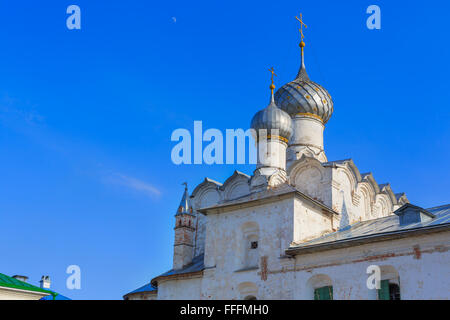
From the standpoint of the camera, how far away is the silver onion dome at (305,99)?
23469 millimetres

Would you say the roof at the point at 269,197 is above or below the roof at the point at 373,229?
above

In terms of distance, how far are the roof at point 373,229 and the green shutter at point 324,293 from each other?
44.1 inches

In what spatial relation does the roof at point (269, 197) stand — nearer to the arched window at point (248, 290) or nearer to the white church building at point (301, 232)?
the white church building at point (301, 232)

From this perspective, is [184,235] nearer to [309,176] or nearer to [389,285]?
[309,176]

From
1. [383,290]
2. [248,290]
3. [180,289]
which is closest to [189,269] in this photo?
[180,289]

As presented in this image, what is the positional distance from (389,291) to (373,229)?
1.99 meters

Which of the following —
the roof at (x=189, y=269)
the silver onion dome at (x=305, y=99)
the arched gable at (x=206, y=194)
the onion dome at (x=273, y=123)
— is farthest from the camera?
the silver onion dome at (x=305, y=99)

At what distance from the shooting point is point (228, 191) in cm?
2192

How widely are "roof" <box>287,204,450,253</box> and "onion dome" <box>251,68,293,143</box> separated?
4.75 metres

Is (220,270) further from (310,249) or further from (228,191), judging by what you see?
(228,191)

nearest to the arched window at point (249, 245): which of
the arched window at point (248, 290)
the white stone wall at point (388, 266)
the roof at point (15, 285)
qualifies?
the arched window at point (248, 290)

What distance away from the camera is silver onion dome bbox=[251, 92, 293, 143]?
2091cm

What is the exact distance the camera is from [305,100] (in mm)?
23469

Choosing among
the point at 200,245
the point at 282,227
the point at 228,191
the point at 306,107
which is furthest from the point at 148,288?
the point at 306,107
